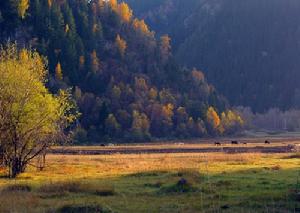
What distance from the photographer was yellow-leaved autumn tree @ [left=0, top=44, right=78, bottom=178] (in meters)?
51.9

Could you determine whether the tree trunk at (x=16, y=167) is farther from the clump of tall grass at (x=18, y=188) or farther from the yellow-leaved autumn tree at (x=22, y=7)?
the yellow-leaved autumn tree at (x=22, y=7)

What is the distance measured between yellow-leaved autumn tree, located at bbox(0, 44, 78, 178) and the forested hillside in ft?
322

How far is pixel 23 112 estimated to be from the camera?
5228 centimetres

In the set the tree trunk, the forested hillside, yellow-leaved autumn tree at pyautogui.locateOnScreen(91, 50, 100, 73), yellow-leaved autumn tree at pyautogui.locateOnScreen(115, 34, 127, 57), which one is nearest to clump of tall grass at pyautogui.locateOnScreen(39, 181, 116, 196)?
the tree trunk

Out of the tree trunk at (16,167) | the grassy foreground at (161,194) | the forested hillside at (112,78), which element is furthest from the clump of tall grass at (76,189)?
the forested hillside at (112,78)

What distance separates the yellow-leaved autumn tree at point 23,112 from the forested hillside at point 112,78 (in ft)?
322

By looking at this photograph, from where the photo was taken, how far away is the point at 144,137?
161875mm

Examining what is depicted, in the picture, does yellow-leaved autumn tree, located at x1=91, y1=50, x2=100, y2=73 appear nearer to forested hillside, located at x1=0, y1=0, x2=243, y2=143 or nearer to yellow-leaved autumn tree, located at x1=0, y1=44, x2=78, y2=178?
forested hillside, located at x1=0, y1=0, x2=243, y2=143

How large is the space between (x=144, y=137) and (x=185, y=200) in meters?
131

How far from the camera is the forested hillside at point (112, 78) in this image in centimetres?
16700

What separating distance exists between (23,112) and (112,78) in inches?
5017

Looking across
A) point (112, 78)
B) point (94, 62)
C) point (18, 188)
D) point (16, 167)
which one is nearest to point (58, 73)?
point (94, 62)

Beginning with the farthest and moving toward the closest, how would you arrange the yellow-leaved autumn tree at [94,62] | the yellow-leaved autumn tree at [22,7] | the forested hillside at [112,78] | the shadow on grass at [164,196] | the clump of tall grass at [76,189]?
the yellow-leaved autumn tree at [94,62], the yellow-leaved autumn tree at [22,7], the forested hillside at [112,78], the clump of tall grass at [76,189], the shadow on grass at [164,196]

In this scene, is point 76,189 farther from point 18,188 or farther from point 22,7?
point 22,7
